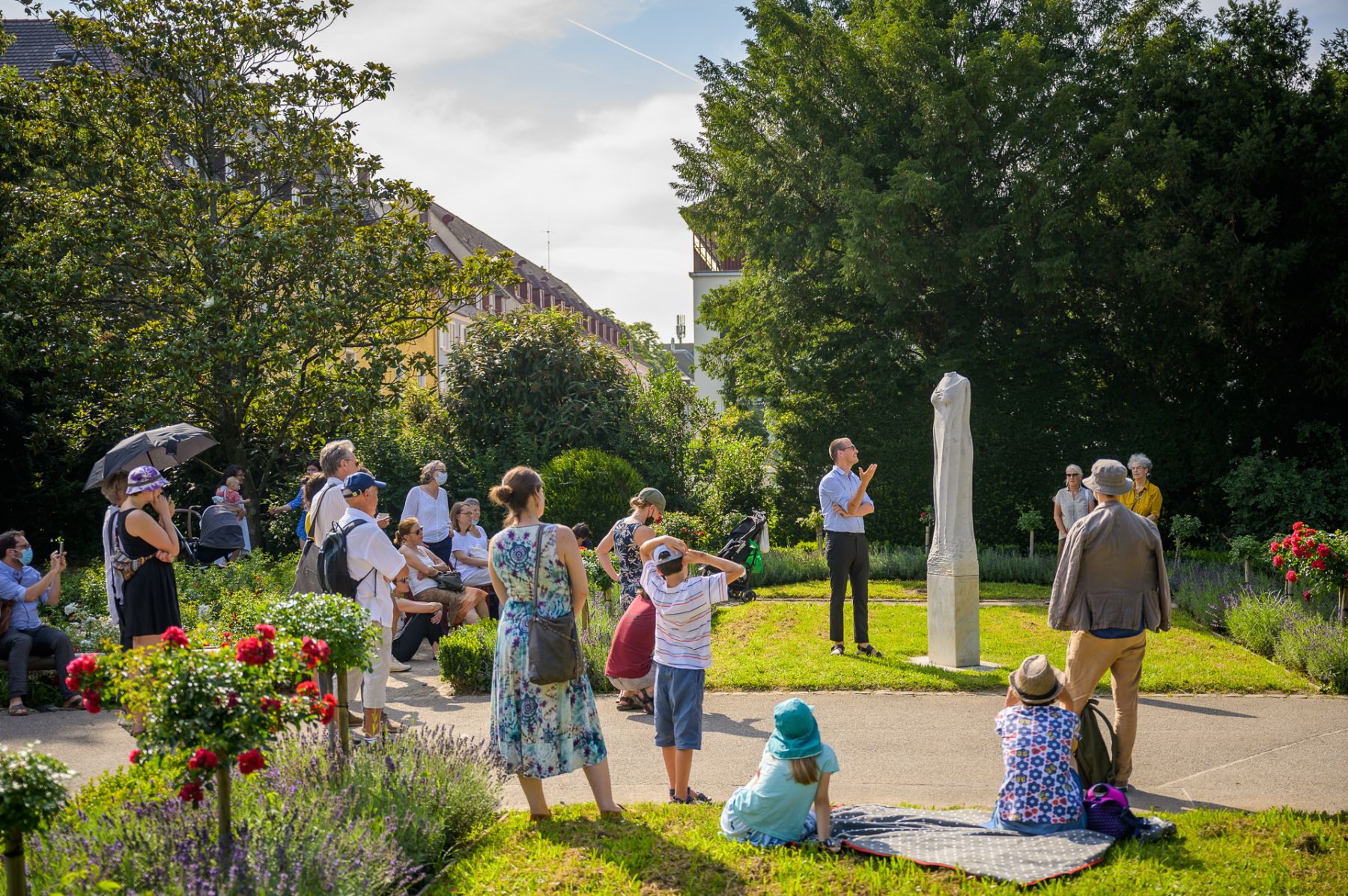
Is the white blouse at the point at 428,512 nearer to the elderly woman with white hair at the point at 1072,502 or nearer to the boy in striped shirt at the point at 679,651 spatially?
the boy in striped shirt at the point at 679,651

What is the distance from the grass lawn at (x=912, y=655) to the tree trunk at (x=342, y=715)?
161 inches

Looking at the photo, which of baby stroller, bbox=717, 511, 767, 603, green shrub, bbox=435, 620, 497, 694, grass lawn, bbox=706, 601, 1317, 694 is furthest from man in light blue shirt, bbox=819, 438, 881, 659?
baby stroller, bbox=717, 511, 767, 603

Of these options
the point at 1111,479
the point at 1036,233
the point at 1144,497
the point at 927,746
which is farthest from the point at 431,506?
the point at 1036,233

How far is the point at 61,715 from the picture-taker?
8.73 metres

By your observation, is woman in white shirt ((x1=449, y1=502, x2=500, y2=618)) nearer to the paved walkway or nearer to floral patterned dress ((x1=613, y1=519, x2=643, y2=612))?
the paved walkway

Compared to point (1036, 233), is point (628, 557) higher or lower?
lower

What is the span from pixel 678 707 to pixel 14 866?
3.34 m

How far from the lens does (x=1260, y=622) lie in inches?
412

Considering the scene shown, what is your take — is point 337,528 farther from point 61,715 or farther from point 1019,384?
point 1019,384

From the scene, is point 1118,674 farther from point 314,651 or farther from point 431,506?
point 431,506

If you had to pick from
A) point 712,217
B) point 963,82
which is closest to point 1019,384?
point 963,82

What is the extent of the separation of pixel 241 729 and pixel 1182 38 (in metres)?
20.0

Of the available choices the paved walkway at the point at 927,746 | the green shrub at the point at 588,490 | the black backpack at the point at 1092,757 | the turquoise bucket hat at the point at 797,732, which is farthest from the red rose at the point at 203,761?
the green shrub at the point at 588,490

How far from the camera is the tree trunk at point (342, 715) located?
5738mm
